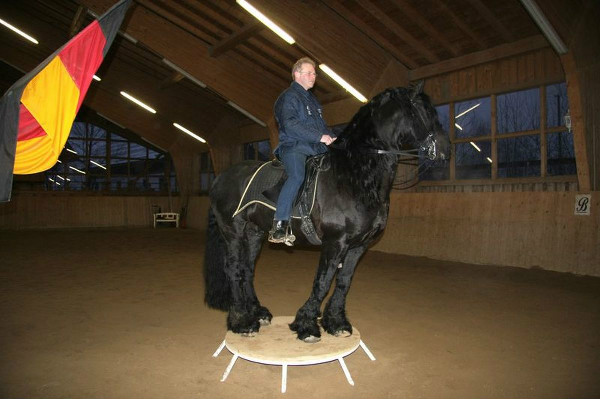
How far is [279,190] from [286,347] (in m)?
1.25

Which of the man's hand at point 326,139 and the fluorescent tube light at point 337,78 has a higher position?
the fluorescent tube light at point 337,78

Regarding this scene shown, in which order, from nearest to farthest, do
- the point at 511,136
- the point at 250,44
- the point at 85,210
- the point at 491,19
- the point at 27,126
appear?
the point at 27,126, the point at 491,19, the point at 511,136, the point at 250,44, the point at 85,210

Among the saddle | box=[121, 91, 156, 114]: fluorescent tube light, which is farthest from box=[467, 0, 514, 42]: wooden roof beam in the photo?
box=[121, 91, 156, 114]: fluorescent tube light

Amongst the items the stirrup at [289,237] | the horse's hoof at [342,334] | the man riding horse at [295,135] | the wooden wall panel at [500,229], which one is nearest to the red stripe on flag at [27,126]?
the man riding horse at [295,135]

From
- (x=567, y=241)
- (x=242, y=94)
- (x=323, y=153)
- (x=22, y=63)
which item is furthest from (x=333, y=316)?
(x=22, y=63)

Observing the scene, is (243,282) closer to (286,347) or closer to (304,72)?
(286,347)

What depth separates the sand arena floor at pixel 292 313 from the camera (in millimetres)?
3037

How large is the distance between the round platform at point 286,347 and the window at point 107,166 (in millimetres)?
18764

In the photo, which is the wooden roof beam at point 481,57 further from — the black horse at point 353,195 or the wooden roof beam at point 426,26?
the black horse at point 353,195

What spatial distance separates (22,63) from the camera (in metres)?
16.8

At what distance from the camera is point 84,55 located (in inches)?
122

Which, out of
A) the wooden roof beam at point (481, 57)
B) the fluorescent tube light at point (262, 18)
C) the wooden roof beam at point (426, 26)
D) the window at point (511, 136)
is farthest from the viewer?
the fluorescent tube light at point (262, 18)

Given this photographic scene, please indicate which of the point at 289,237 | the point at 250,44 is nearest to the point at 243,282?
the point at 289,237

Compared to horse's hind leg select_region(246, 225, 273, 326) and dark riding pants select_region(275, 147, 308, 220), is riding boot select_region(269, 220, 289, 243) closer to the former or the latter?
dark riding pants select_region(275, 147, 308, 220)
